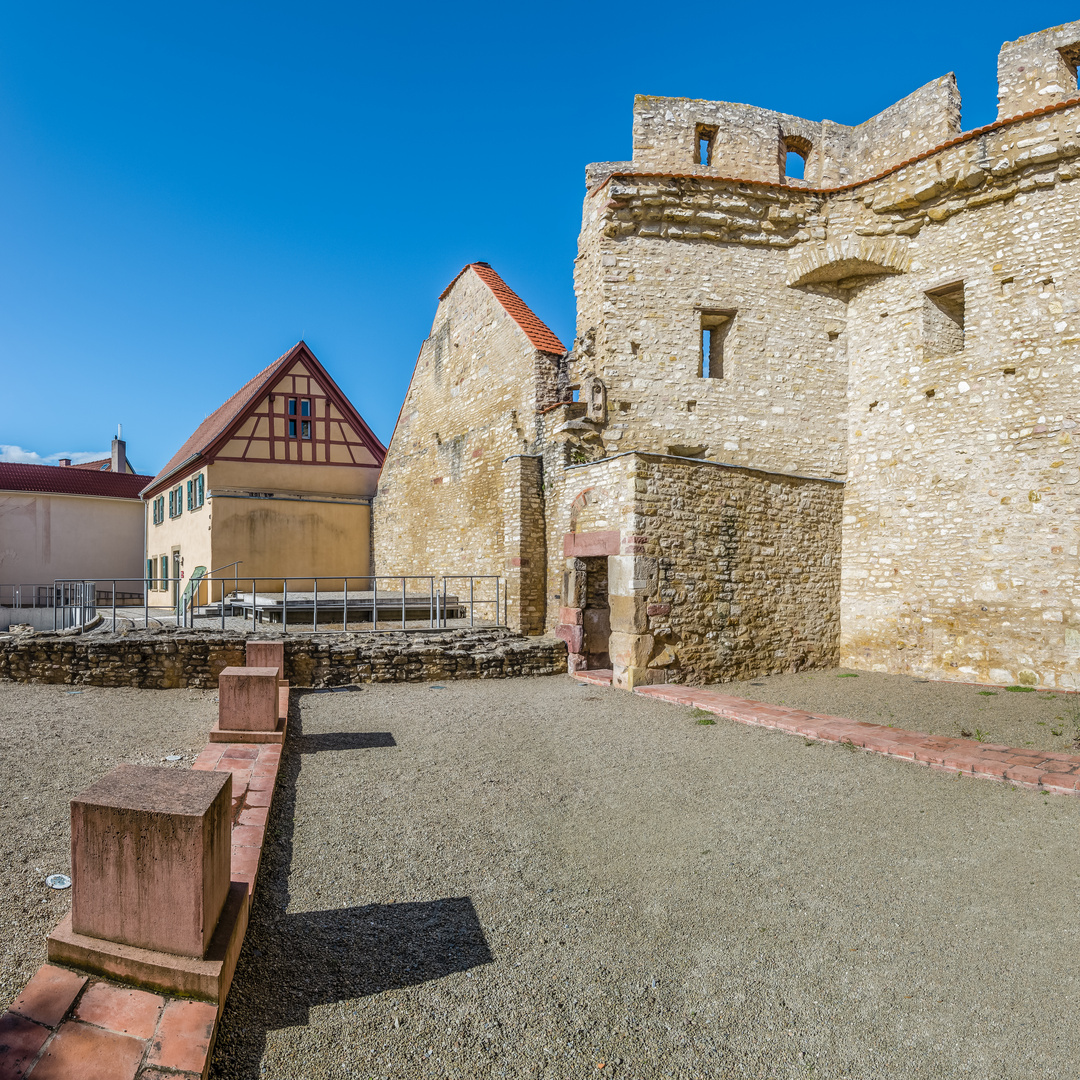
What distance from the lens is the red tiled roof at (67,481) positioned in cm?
2480

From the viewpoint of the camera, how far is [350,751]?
21.2 feet

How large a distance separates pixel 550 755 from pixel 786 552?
6183 millimetres

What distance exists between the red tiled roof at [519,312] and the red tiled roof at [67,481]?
18200 millimetres

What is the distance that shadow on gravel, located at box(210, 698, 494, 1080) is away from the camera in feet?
8.61

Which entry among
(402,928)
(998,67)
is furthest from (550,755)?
(998,67)

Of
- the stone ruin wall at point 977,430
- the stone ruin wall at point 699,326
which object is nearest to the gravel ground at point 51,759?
the stone ruin wall at point 699,326

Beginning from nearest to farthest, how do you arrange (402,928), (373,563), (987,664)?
(402,928), (987,664), (373,563)

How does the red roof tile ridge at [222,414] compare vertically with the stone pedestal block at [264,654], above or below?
above

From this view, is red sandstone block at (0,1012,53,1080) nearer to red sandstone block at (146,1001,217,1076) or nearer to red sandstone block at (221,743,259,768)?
red sandstone block at (146,1001,217,1076)

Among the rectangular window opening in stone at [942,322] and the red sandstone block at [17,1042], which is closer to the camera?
the red sandstone block at [17,1042]

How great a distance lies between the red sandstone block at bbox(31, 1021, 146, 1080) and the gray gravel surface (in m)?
0.31

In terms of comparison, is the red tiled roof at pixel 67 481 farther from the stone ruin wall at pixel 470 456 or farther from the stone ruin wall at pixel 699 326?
the stone ruin wall at pixel 699 326

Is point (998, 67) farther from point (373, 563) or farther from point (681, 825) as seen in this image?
point (373, 563)

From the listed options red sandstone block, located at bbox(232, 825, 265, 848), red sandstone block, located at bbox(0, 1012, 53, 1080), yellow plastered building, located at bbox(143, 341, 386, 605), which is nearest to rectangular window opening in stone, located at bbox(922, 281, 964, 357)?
red sandstone block, located at bbox(232, 825, 265, 848)
